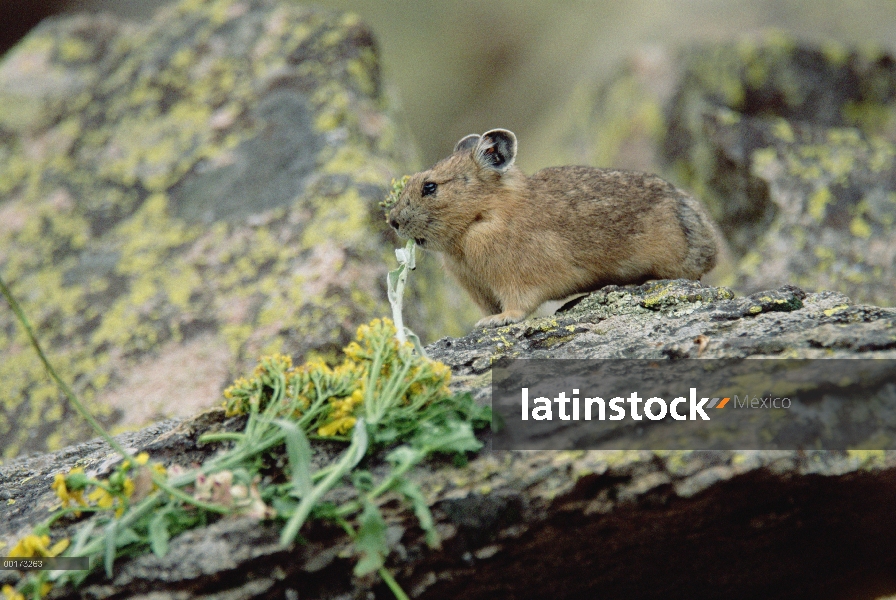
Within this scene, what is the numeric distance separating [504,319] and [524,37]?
13.9 m

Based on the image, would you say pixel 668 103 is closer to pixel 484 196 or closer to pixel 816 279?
pixel 816 279

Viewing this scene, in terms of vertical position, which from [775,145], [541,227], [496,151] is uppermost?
[496,151]

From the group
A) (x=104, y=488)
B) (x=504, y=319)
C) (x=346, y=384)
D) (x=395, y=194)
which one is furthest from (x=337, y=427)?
(x=395, y=194)

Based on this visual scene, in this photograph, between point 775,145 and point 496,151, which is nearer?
point 496,151

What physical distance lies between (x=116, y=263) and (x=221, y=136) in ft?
5.97

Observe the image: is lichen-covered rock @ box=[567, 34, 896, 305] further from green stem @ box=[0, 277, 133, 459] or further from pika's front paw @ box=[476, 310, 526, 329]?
green stem @ box=[0, 277, 133, 459]

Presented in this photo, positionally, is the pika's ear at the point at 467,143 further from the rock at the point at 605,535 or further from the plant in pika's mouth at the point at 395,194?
the rock at the point at 605,535

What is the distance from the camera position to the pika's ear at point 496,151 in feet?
21.6

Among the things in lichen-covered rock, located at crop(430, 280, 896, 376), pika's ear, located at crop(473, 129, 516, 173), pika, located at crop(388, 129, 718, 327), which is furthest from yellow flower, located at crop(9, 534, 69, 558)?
pika's ear, located at crop(473, 129, 516, 173)

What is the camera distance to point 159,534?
327 centimetres

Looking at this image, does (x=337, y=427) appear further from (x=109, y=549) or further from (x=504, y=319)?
(x=504, y=319)

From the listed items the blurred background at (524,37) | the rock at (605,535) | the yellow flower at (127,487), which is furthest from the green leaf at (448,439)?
the blurred background at (524,37)

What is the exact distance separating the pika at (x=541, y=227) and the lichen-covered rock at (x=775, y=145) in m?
2.00

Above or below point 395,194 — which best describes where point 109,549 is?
below
